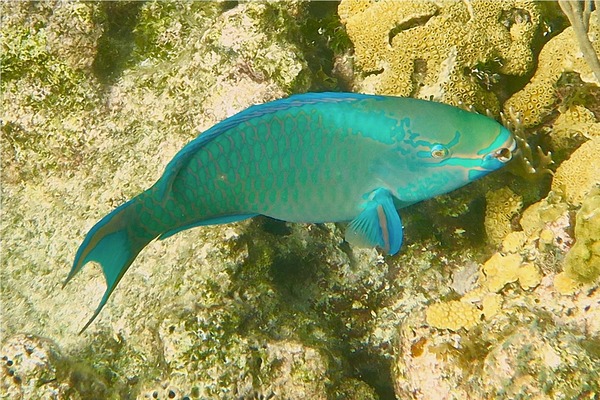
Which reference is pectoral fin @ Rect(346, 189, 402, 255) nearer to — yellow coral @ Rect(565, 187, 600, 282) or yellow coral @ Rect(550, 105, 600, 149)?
yellow coral @ Rect(565, 187, 600, 282)

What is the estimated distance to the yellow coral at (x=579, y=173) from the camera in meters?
3.12

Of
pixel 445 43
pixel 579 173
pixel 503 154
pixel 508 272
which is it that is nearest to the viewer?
pixel 503 154

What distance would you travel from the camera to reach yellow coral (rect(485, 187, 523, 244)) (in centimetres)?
344

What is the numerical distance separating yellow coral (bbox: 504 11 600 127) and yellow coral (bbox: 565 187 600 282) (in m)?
1.03

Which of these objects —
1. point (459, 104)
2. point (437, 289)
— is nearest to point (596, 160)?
point (459, 104)

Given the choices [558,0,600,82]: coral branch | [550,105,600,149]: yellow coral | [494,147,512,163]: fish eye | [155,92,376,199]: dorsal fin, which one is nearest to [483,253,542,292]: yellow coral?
[550,105,600,149]: yellow coral

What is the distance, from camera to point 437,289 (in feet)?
11.4

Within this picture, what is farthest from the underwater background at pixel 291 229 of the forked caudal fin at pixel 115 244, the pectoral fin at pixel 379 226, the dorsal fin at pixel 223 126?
the dorsal fin at pixel 223 126

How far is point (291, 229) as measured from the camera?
11.3 feet

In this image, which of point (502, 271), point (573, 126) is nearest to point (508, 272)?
point (502, 271)

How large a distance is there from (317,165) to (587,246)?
155 cm

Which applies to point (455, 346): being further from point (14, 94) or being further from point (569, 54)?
point (14, 94)

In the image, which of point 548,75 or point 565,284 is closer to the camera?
point 565,284

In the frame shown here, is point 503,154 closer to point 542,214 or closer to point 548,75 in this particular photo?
point 542,214
